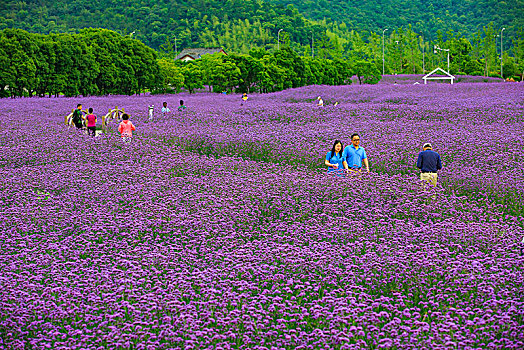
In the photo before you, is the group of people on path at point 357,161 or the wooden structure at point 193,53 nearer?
the group of people on path at point 357,161

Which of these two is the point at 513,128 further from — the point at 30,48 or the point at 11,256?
the point at 30,48

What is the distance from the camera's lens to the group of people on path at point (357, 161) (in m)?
12.7

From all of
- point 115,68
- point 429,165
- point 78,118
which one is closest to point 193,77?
point 115,68

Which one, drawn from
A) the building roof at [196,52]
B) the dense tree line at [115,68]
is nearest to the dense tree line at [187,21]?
the building roof at [196,52]

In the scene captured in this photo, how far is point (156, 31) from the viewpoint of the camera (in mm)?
153125

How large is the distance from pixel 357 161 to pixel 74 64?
44.5 metres

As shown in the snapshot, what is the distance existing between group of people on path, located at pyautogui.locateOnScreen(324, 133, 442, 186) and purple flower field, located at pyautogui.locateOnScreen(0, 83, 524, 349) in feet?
1.87

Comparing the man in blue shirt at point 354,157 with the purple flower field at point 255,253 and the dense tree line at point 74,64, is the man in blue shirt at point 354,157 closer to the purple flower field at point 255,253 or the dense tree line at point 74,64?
the purple flower field at point 255,253

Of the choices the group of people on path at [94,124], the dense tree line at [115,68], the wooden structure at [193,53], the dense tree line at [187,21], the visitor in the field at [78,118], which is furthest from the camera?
the dense tree line at [187,21]

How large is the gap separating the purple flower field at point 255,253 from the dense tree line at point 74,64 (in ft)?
112

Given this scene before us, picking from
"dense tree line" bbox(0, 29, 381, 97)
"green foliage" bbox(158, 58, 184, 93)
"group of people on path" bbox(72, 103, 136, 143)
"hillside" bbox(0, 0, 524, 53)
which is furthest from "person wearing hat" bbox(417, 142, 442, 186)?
"hillside" bbox(0, 0, 524, 53)

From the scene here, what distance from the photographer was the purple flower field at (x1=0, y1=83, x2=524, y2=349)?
5.67 m

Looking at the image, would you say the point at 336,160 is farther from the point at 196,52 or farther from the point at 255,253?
the point at 196,52

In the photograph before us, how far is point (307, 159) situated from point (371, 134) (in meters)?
4.47
